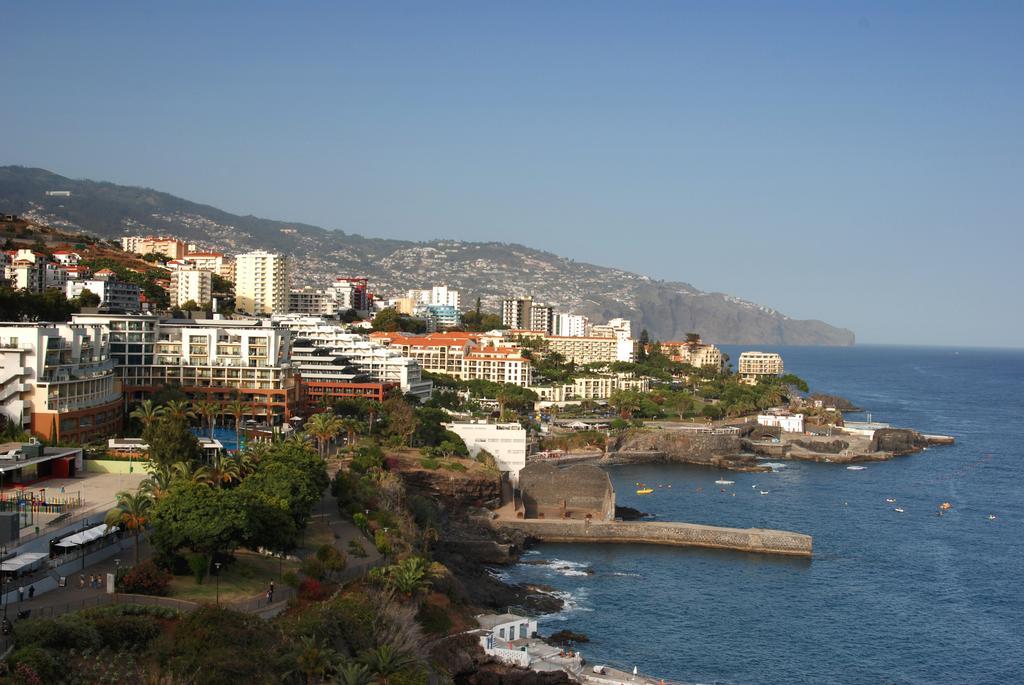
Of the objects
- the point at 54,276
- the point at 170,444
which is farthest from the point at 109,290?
the point at 170,444

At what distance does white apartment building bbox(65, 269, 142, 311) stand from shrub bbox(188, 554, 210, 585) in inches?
2210

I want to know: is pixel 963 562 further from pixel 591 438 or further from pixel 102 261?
pixel 102 261

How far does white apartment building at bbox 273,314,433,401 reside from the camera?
237 feet

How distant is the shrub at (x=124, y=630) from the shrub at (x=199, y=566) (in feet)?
15.1

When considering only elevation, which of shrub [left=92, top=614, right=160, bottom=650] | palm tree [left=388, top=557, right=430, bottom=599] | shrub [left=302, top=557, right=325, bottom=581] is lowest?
palm tree [left=388, top=557, right=430, bottom=599]

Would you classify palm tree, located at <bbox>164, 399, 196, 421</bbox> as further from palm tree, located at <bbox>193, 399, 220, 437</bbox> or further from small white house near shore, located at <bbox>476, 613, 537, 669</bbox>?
small white house near shore, located at <bbox>476, 613, 537, 669</bbox>

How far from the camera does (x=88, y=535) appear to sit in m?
27.7

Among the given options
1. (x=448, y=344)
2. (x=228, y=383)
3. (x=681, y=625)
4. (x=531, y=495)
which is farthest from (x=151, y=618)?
(x=448, y=344)

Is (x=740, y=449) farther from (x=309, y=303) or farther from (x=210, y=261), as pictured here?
(x=210, y=261)

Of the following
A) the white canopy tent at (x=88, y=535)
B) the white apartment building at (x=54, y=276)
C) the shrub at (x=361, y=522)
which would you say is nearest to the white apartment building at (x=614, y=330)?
the white apartment building at (x=54, y=276)

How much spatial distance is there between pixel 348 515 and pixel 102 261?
Answer: 70204 mm

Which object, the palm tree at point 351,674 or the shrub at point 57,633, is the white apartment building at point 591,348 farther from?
the shrub at point 57,633

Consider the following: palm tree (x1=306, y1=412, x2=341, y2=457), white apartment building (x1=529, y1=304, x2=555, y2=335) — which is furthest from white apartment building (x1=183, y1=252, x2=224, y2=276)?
palm tree (x1=306, y1=412, x2=341, y2=457)

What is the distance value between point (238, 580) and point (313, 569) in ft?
8.13
